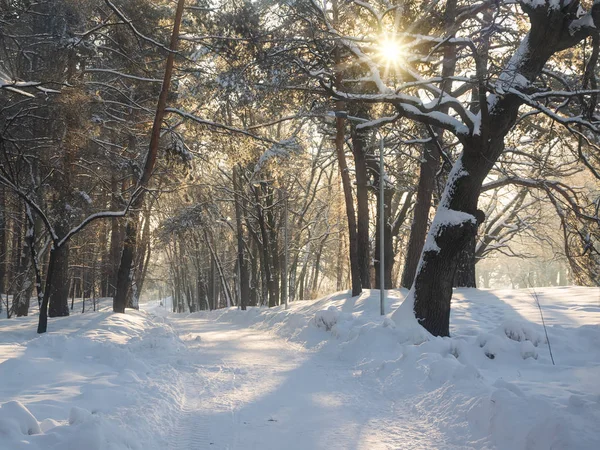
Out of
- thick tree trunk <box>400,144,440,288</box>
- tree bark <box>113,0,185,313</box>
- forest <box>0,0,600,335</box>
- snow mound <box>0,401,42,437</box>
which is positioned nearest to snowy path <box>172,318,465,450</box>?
snow mound <box>0,401,42,437</box>

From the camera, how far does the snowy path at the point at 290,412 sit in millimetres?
5172

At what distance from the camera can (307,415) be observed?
6141 millimetres

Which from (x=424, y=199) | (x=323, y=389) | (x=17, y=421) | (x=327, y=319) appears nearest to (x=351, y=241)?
(x=424, y=199)

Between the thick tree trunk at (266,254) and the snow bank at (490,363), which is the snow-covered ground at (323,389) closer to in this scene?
the snow bank at (490,363)

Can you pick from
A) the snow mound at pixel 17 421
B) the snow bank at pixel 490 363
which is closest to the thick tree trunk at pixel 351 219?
the snow bank at pixel 490 363

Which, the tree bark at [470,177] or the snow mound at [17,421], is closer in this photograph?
the snow mound at [17,421]

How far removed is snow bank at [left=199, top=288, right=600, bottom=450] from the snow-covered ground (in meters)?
0.02

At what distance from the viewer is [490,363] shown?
8.27 meters

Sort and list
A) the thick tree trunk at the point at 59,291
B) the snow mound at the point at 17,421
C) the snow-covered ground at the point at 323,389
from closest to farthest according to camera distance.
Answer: the snow mound at the point at 17,421 → the snow-covered ground at the point at 323,389 → the thick tree trunk at the point at 59,291

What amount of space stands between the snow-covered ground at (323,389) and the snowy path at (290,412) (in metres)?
0.03

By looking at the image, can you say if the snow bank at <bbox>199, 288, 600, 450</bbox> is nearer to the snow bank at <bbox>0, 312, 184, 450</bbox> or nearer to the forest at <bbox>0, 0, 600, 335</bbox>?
the forest at <bbox>0, 0, 600, 335</bbox>

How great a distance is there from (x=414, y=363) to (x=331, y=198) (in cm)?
2618

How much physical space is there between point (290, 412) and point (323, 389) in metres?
1.42

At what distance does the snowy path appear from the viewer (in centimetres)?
517
